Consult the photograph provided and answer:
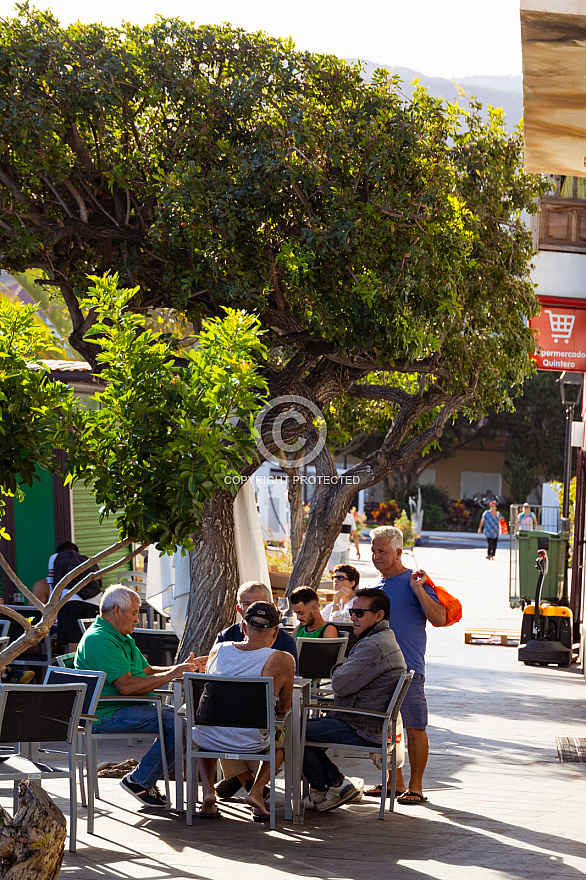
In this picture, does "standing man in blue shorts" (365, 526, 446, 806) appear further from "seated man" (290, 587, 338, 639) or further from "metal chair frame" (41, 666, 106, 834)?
"metal chair frame" (41, 666, 106, 834)

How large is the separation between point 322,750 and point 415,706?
0.69 meters

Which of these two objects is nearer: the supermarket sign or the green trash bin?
the supermarket sign

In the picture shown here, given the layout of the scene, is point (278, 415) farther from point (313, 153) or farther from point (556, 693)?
point (556, 693)

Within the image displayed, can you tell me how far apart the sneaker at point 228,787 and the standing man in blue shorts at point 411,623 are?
3.49 ft

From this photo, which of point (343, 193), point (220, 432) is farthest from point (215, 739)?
point (343, 193)

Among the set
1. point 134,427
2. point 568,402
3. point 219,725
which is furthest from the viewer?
point 568,402

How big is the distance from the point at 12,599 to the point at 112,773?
5133mm

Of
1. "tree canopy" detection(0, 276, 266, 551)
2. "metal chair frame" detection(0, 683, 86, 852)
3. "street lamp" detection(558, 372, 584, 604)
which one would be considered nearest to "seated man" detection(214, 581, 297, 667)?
"metal chair frame" detection(0, 683, 86, 852)

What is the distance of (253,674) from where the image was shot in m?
5.90

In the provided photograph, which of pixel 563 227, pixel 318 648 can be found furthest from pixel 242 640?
pixel 563 227

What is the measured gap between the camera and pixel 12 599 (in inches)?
463

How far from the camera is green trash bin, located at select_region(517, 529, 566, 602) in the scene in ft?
51.6

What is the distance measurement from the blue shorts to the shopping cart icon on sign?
25.6ft

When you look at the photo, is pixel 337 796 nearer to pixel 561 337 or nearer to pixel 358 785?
pixel 358 785
